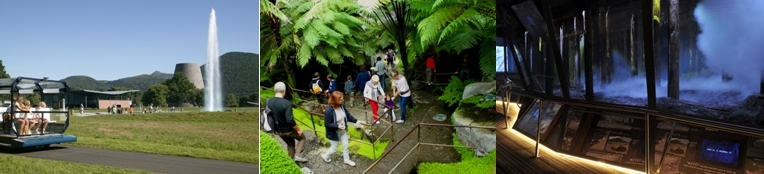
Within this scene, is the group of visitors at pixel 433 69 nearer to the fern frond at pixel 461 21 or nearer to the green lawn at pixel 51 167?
the fern frond at pixel 461 21

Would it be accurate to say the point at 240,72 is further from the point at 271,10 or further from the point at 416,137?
the point at 416,137

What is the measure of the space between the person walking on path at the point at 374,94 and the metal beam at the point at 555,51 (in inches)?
43.9

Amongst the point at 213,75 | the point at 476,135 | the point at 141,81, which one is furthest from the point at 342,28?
the point at 141,81

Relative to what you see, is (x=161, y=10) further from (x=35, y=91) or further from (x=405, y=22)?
(x=405, y=22)

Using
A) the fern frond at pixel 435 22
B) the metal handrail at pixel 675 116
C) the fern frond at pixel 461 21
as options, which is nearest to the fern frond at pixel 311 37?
the fern frond at pixel 435 22

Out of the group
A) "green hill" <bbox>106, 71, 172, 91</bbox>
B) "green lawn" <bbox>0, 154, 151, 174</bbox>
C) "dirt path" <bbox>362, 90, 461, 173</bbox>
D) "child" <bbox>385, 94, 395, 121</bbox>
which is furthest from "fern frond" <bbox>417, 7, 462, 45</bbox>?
"green lawn" <bbox>0, 154, 151, 174</bbox>

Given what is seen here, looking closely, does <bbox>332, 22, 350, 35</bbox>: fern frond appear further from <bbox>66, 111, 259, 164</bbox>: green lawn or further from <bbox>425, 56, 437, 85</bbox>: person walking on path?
<bbox>66, 111, 259, 164</bbox>: green lawn

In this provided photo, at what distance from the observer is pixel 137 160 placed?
4648 millimetres

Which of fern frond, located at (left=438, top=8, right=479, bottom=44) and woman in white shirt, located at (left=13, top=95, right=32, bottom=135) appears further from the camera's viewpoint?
woman in white shirt, located at (left=13, top=95, right=32, bottom=135)

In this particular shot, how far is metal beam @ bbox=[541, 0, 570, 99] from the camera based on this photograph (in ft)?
8.24

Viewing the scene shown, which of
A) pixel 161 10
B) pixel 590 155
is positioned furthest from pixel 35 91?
pixel 590 155

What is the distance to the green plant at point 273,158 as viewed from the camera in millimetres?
3658

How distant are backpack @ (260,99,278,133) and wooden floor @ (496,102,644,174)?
67.2 inches

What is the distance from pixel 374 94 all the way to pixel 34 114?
3390 millimetres
